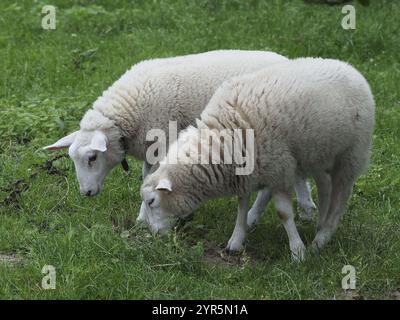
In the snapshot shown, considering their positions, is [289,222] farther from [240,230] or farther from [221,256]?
[221,256]

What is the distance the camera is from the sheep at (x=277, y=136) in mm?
5594

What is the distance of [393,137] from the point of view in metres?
7.91

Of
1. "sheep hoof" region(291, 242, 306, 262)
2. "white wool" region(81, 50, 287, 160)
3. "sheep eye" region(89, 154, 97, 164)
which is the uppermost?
"white wool" region(81, 50, 287, 160)

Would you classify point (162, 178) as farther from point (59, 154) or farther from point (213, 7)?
point (213, 7)

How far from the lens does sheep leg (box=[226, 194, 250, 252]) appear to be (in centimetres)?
608

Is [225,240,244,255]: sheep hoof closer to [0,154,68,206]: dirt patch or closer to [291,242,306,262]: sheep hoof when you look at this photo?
[291,242,306,262]: sheep hoof

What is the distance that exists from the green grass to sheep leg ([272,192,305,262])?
14 cm

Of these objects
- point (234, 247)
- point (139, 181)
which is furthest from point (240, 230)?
point (139, 181)

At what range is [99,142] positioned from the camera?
247 inches

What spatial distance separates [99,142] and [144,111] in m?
0.43

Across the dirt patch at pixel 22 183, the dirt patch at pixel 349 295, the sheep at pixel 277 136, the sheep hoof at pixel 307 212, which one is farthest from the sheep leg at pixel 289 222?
the dirt patch at pixel 22 183

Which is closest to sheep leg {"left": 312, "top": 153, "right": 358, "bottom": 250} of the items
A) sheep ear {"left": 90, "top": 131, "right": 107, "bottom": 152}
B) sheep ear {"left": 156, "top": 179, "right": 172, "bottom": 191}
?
sheep ear {"left": 156, "top": 179, "right": 172, "bottom": 191}

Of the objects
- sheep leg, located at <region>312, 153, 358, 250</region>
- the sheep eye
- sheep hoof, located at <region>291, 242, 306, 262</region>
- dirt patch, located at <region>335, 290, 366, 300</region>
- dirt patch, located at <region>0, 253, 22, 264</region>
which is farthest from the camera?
the sheep eye
